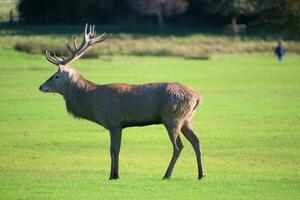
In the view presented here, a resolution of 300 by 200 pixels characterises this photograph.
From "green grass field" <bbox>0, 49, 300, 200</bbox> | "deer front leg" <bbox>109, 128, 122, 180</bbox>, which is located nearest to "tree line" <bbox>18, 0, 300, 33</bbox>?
"green grass field" <bbox>0, 49, 300, 200</bbox>

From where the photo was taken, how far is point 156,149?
2169 centimetres

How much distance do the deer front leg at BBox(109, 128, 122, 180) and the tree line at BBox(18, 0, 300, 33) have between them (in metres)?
59.6

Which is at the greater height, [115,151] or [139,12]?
Result: [115,151]

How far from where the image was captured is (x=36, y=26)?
8156 centimetres

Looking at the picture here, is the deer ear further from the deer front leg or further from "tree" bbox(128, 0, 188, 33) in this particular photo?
"tree" bbox(128, 0, 188, 33)

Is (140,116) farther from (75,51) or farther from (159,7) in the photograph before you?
(159,7)

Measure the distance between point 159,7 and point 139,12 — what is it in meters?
2.01

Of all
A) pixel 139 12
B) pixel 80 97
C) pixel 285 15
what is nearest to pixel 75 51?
pixel 80 97

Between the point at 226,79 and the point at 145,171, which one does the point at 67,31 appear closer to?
the point at 226,79

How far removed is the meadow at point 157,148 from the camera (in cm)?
1520

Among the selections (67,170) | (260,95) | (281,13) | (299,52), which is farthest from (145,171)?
(299,52)

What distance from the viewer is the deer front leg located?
16.6 meters

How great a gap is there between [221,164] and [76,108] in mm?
3186

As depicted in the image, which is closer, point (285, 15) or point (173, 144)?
point (173, 144)
